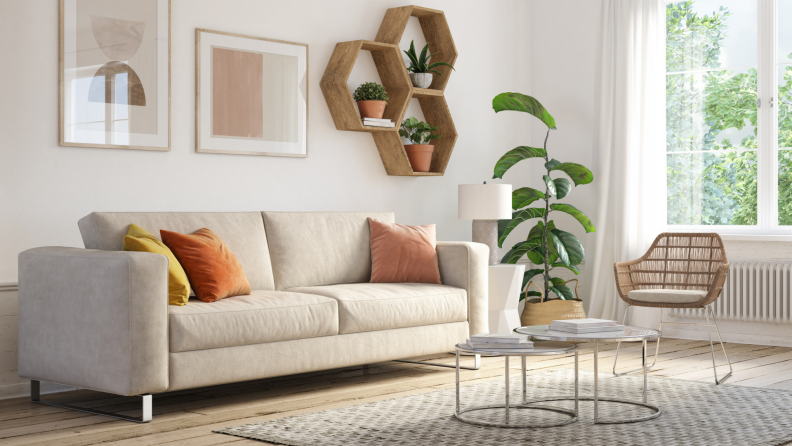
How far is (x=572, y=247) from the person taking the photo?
18.9ft

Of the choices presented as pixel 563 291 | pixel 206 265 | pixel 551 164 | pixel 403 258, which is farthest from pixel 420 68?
pixel 206 265

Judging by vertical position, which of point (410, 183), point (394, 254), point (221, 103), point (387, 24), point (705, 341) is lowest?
point (705, 341)

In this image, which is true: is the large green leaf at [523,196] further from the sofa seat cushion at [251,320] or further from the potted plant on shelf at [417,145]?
the sofa seat cushion at [251,320]

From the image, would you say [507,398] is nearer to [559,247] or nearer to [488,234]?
[488,234]

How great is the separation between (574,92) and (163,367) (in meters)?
4.19

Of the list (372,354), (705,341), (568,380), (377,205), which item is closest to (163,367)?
(372,354)

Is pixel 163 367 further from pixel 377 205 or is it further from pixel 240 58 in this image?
pixel 377 205

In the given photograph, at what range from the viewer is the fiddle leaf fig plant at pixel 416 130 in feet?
18.2

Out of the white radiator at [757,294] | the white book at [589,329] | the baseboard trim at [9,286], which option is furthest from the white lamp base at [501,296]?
the baseboard trim at [9,286]

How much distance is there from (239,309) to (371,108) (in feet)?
6.71

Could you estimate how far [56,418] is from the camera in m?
3.40

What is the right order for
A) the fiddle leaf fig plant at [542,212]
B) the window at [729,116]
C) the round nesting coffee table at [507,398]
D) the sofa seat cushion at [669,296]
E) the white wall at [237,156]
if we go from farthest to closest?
the fiddle leaf fig plant at [542,212] → the window at [729,116] → the sofa seat cushion at [669,296] → the white wall at [237,156] → the round nesting coffee table at [507,398]

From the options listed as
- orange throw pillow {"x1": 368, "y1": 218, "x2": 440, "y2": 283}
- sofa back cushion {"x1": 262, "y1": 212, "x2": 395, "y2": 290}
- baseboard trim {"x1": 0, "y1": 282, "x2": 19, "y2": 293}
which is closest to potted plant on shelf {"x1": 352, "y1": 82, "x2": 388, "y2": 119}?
sofa back cushion {"x1": 262, "y1": 212, "x2": 395, "y2": 290}

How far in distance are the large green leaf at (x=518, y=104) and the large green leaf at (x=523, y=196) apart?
19.2 inches
